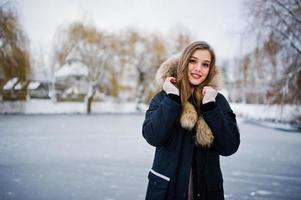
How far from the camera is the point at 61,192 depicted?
3352 mm

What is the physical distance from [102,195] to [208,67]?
2276mm

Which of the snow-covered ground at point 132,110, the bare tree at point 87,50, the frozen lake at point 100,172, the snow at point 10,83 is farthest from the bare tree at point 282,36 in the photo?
the bare tree at point 87,50

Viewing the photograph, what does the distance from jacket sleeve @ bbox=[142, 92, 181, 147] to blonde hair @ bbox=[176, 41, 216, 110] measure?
4.9 inches

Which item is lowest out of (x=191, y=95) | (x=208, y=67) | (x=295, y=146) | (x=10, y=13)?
(x=295, y=146)

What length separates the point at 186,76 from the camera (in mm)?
1688

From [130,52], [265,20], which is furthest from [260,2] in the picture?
[130,52]

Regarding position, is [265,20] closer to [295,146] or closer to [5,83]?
[295,146]

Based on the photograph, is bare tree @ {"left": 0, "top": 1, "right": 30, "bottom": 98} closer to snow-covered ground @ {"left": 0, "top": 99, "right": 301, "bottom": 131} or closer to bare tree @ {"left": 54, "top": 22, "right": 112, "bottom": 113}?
snow-covered ground @ {"left": 0, "top": 99, "right": 301, "bottom": 131}

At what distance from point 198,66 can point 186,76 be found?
92mm

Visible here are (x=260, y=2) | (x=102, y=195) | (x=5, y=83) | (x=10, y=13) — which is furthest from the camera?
(x=260, y=2)

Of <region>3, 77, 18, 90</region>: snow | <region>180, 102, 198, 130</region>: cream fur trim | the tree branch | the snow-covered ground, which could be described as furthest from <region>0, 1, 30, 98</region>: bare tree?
the tree branch

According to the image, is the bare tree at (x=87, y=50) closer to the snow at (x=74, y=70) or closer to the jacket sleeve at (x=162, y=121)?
the snow at (x=74, y=70)

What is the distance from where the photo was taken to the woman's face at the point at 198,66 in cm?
169

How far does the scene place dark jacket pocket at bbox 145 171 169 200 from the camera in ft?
5.24
